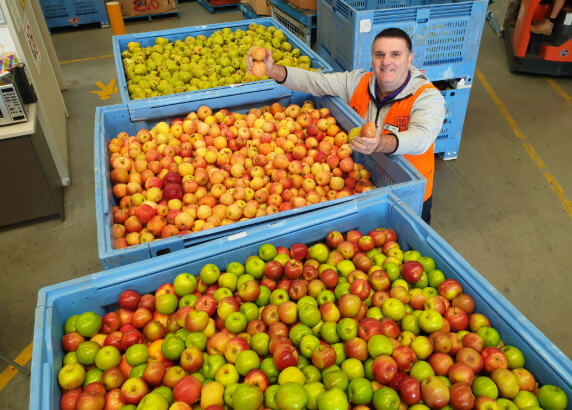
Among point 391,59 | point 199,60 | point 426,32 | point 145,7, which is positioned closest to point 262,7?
point 145,7

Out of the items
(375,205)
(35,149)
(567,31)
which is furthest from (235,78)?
(567,31)

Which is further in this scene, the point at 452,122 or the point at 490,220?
the point at 452,122

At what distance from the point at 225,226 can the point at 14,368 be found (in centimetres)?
218

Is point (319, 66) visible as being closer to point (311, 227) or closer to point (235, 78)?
point (235, 78)

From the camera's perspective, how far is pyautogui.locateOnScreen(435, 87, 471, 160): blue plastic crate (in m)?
4.60

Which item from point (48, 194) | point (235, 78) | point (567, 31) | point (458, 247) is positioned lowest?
point (458, 247)

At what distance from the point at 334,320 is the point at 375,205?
2.47 feet

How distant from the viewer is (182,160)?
10.2ft

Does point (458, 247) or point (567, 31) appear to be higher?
point (567, 31)

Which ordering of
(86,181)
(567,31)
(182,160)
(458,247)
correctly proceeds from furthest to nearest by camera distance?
(567,31) → (86,181) → (458,247) → (182,160)

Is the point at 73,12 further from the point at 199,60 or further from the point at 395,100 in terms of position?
the point at 395,100

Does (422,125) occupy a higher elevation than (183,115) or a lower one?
higher

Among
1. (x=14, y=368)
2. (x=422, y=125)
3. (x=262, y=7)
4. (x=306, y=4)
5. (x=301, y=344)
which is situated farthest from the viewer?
(x=262, y=7)

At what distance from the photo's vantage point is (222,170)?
2.97 metres
